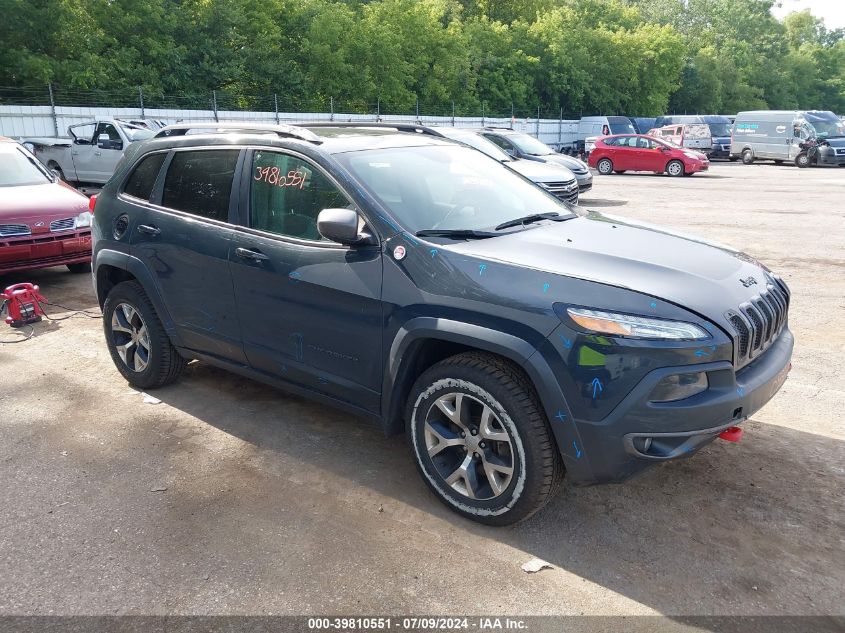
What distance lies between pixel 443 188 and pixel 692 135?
3115 centimetres

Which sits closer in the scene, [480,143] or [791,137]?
[480,143]

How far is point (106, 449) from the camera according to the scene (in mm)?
4207

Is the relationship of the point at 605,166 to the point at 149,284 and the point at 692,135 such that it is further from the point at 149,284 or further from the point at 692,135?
the point at 149,284

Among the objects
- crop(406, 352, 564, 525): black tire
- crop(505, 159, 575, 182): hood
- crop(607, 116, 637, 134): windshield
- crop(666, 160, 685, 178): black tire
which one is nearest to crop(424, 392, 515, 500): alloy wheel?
crop(406, 352, 564, 525): black tire

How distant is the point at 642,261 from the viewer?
3.32 m

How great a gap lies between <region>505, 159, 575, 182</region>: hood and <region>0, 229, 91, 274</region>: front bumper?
736 cm

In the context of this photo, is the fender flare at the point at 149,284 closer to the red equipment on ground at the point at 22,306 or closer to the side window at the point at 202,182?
the side window at the point at 202,182

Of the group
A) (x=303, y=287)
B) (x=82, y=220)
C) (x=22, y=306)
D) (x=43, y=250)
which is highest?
(x=303, y=287)

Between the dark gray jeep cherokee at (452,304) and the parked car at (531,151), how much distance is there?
11.2m

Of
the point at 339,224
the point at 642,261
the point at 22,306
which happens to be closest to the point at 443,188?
the point at 339,224

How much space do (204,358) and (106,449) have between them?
797 millimetres

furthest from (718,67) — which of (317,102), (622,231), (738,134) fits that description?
(622,231)

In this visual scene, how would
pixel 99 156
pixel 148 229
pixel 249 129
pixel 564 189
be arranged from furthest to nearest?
pixel 99 156, pixel 564 189, pixel 148 229, pixel 249 129

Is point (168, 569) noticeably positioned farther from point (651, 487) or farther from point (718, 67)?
point (718, 67)
